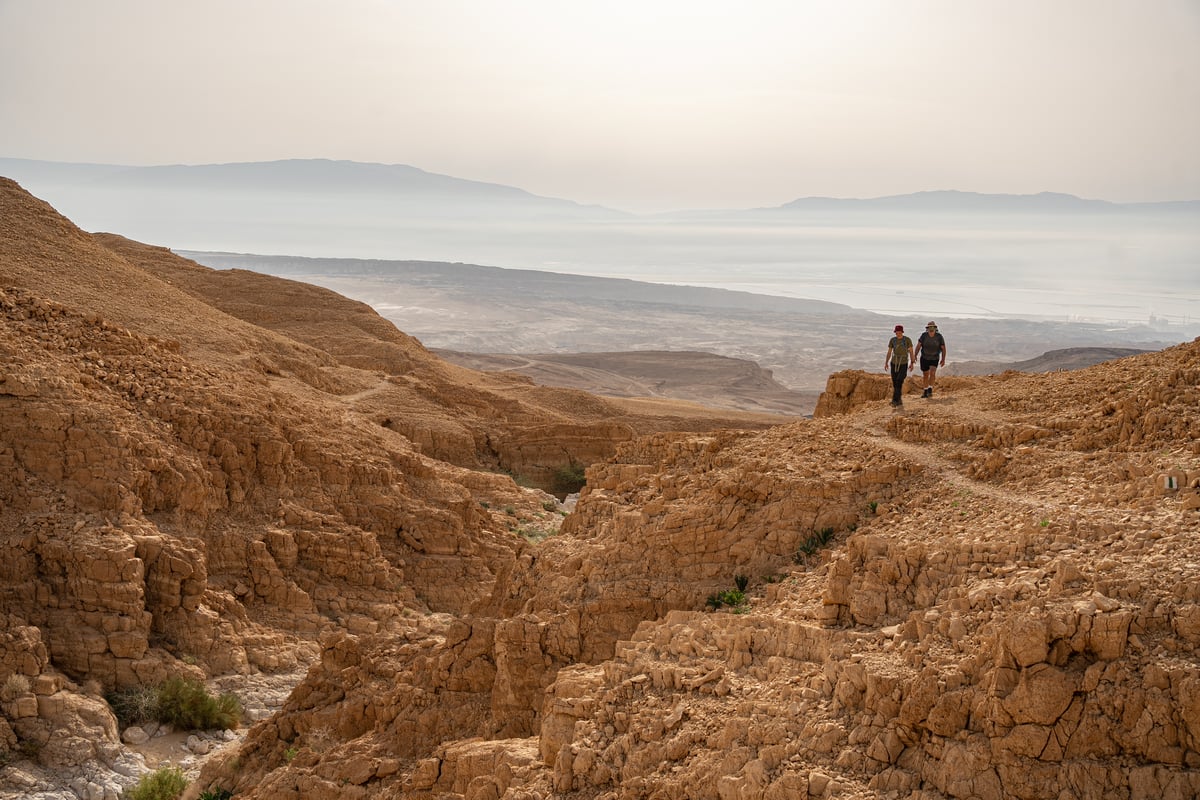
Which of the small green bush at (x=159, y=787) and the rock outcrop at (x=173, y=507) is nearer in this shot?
the small green bush at (x=159, y=787)

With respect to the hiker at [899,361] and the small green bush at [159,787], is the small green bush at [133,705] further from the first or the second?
the hiker at [899,361]

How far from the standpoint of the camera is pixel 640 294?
159625 mm

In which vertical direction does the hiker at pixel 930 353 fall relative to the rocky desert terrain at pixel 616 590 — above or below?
above

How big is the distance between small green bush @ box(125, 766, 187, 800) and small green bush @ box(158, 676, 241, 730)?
52.3 inches

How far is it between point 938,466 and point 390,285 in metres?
144

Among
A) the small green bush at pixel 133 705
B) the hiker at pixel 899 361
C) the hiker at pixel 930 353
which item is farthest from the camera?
the small green bush at pixel 133 705

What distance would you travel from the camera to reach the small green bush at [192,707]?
14.5 m

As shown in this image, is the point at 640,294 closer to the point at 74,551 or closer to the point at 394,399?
the point at 394,399

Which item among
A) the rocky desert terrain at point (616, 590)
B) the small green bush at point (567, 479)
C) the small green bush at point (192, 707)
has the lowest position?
the small green bush at point (192, 707)

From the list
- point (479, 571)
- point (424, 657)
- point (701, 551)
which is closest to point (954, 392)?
point (701, 551)

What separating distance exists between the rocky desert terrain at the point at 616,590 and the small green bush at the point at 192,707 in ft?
0.95

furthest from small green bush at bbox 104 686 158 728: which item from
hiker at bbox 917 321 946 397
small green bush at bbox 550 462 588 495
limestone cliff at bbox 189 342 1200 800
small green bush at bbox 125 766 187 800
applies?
small green bush at bbox 550 462 588 495

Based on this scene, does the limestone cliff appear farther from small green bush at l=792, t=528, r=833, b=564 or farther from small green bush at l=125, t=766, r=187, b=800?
small green bush at l=125, t=766, r=187, b=800

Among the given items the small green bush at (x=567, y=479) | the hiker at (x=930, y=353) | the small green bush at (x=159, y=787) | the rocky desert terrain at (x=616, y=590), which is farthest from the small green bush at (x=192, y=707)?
the small green bush at (x=567, y=479)
